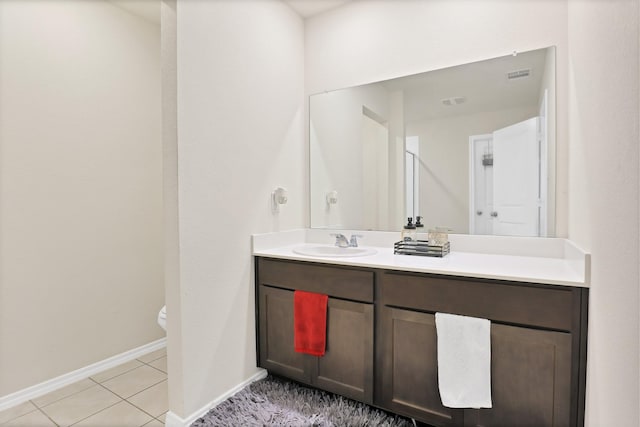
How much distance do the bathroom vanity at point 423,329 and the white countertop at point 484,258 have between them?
0.03 feet

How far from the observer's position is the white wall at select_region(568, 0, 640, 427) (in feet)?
2.52

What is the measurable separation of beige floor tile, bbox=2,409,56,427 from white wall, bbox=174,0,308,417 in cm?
69

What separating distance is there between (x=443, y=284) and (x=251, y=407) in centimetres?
120

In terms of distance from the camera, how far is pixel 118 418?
1844 mm

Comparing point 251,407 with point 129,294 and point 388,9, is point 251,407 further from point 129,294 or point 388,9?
point 388,9

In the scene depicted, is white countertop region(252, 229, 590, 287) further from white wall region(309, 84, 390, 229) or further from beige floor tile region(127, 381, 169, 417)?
beige floor tile region(127, 381, 169, 417)

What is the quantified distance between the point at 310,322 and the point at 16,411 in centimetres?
170

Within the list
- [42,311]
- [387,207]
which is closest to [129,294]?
[42,311]

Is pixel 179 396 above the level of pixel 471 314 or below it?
below

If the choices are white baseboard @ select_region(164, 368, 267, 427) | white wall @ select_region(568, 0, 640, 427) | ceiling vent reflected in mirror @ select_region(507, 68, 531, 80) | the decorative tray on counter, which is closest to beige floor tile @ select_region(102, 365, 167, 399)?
white baseboard @ select_region(164, 368, 267, 427)

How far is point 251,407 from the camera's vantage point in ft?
6.04

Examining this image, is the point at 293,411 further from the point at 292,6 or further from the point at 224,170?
the point at 292,6

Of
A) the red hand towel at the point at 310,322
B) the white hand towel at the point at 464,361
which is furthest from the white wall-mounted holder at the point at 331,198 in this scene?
the white hand towel at the point at 464,361

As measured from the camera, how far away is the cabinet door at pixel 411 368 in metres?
1.59
